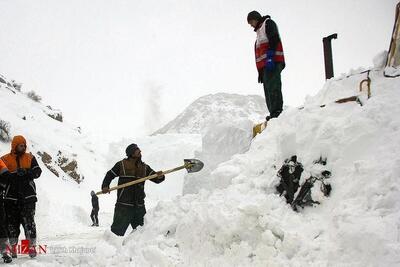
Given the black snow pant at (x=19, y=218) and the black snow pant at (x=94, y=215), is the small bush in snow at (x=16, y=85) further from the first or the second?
the black snow pant at (x=19, y=218)

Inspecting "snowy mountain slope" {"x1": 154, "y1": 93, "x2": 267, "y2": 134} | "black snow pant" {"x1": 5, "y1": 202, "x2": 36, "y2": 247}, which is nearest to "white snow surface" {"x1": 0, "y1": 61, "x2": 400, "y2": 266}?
"black snow pant" {"x1": 5, "y1": 202, "x2": 36, "y2": 247}

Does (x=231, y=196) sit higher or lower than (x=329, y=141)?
lower

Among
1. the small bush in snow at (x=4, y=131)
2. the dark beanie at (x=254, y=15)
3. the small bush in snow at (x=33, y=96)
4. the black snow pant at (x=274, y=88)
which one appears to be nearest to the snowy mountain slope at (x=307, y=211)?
the black snow pant at (x=274, y=88)

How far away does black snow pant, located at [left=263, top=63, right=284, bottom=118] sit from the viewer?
5285 millimetres

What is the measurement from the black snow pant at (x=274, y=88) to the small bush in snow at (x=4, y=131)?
14.6 metres

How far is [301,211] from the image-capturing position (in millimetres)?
3408

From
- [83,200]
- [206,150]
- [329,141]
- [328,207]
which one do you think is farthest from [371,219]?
[83,200]

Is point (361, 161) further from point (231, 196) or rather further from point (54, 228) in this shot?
point (54, 228)

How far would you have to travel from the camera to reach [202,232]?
140 inches

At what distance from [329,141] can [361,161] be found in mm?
478

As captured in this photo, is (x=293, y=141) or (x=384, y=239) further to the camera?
(x=293, y=141)

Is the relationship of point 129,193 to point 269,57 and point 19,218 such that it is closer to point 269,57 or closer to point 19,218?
point 19,218

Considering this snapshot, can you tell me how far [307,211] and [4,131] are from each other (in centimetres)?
1653

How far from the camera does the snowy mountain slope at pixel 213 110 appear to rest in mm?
52219
